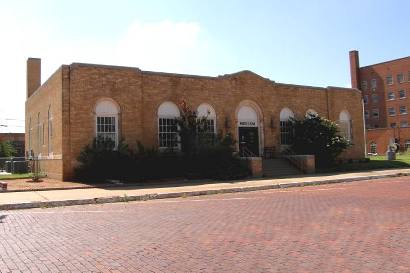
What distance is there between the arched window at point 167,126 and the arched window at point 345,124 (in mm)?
15957

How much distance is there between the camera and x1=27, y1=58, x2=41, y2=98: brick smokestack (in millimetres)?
38562

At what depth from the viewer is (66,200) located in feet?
52.1

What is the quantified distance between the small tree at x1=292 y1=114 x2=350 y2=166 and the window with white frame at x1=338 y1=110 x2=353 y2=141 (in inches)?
229

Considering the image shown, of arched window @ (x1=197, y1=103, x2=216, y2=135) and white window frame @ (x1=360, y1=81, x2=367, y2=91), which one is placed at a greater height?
white window frame @ (x1=360, y1=81, x2=367, y2=91)

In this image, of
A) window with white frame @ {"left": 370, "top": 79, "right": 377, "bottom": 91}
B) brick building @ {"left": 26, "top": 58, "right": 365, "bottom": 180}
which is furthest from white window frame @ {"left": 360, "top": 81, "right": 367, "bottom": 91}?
brick building @ {"left": 26, "top": 58, "right": 365, "bottom": 180}

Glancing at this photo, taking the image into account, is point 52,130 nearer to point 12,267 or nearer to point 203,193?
point 203,193

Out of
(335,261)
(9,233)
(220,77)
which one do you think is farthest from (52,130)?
(335,261)

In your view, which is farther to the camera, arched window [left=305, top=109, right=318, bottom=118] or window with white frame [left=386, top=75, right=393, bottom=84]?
window with white frame [left=386, top=75, right=393, bottom=84]

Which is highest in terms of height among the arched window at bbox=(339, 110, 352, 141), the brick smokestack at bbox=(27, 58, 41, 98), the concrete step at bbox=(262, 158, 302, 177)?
the brick smokestack at bbox=(27, 58, 41, 98)

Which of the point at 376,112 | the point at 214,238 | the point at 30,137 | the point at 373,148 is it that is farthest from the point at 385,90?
the point at 214,238

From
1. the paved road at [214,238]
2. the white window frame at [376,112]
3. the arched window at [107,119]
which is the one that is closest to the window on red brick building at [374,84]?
the white window frame at [376,112]

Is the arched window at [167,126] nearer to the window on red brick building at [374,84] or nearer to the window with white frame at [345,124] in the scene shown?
the window with white frame at [345,124]

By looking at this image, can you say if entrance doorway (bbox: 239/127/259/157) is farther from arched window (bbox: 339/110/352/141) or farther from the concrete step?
arched window (bbox: 339/110/352/141)

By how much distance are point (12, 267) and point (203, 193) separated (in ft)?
40.3
